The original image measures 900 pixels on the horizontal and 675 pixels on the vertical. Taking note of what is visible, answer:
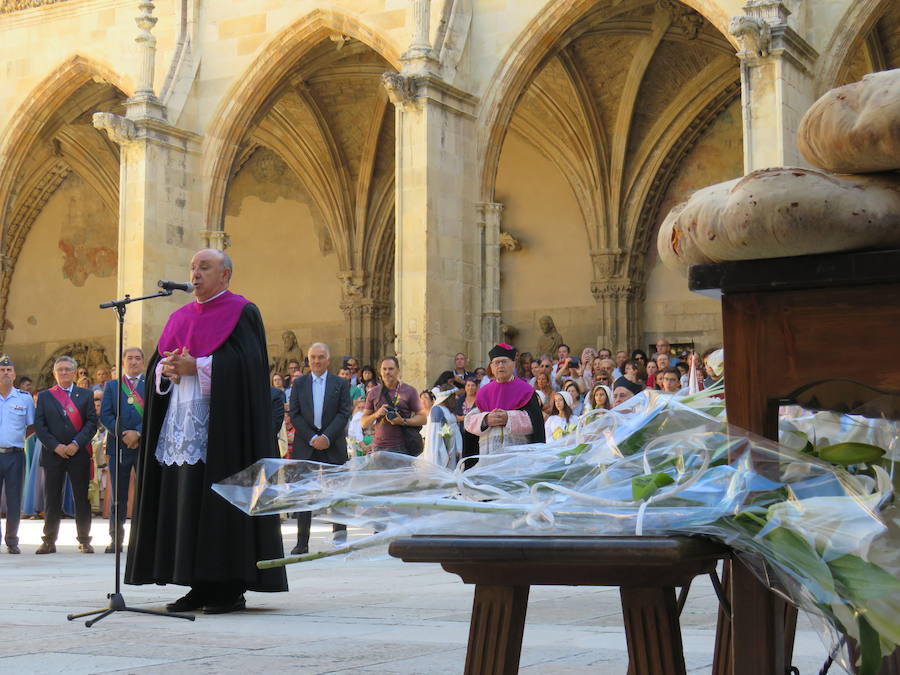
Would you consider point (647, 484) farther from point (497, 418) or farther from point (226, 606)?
point (497, 418)

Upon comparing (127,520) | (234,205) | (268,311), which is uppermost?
(234,205)

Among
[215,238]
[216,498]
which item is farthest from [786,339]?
[215,238]

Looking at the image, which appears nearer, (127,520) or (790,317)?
(790,317)

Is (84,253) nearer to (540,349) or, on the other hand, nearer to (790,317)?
(540,349)

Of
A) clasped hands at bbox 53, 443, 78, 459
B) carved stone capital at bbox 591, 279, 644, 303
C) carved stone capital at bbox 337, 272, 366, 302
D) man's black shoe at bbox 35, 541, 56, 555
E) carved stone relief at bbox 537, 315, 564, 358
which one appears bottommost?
man's black shoe at bbox 35, 541, 56, 555

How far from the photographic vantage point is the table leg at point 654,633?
6.13 feet

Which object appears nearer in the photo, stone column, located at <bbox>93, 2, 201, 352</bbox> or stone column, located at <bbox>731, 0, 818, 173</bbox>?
stone column, located at <bbox>731, 0, 818, 173</bbox>

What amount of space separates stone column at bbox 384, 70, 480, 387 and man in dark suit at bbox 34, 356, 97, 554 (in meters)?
5.54

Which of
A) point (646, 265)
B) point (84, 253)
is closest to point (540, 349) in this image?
point (646, 265)

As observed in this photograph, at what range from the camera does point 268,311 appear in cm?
2741

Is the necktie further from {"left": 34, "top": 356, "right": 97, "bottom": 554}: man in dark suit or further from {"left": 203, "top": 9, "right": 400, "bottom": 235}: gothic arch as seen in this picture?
{"left": 203, "top": 9, "right": 400, "bottom": 235}: gothic arch

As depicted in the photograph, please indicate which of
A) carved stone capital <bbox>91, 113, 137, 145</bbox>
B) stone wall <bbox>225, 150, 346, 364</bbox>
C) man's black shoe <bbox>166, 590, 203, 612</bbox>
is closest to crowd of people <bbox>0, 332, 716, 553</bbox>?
man's black shoe <bbox>166, 590, 203, 612</bbox>

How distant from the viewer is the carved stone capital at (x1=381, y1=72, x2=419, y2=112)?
53.7 ft

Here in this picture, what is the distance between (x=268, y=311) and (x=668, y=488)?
25879mm
